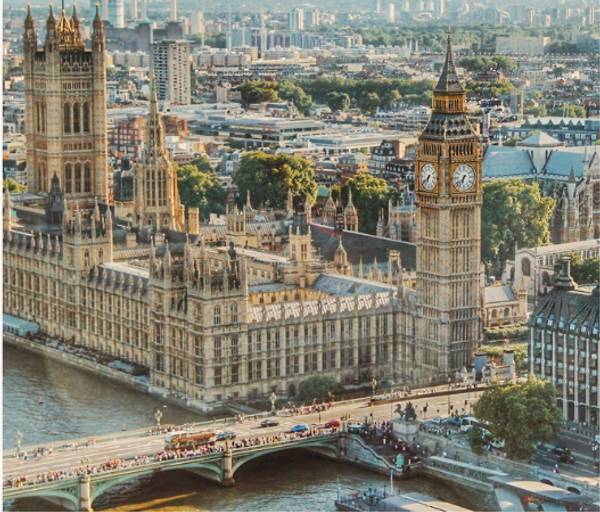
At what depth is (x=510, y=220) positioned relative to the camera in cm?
9638

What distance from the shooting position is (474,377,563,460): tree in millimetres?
59750

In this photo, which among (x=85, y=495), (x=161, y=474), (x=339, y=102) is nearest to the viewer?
(x=85, y=495)

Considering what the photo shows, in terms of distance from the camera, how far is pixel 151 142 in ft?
290

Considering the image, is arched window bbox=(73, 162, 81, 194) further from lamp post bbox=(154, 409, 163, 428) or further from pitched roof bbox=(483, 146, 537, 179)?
lamp post bbox=(154, 409, 163, 428)

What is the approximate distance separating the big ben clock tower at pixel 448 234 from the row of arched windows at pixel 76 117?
33818 mm

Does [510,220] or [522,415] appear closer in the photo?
[522,415]

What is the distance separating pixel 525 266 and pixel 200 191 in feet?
111

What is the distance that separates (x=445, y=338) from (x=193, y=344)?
926cm

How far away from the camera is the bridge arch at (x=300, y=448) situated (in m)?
61.7

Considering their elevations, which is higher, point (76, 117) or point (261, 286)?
point (76, 117)

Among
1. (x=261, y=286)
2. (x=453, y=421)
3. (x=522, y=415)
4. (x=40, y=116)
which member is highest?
(x=40, y=116)

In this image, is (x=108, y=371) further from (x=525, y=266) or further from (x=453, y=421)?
(x=525, y=266)

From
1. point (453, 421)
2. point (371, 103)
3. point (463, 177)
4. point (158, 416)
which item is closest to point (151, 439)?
point (158, 416)

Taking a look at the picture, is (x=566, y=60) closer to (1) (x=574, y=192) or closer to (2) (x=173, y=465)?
(1) (x=574, y=192)
